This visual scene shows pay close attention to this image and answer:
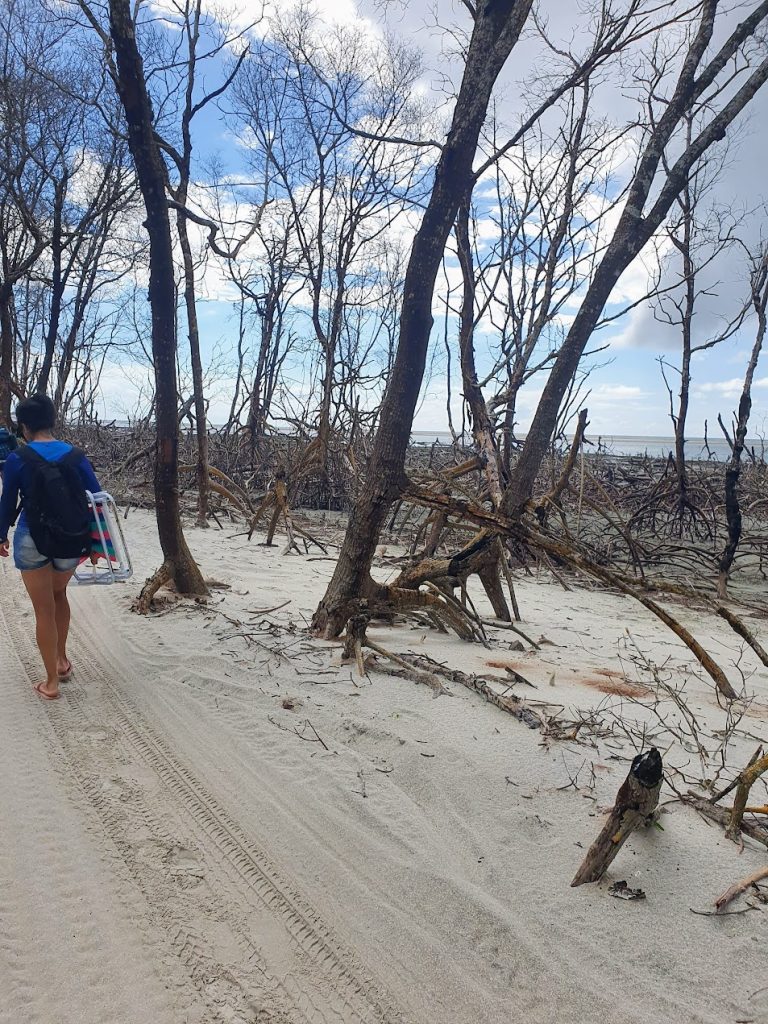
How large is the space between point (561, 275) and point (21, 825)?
10808 millimetres

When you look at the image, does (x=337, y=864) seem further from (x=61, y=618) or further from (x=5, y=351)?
(x=5, y=351)

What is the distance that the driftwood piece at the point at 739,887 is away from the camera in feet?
7.07

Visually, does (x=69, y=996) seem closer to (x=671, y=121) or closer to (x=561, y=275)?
(x=671, y=121)

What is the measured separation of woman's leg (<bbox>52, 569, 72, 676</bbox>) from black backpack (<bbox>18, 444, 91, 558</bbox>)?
0.30 meters

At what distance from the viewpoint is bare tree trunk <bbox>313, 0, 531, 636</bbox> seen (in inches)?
158

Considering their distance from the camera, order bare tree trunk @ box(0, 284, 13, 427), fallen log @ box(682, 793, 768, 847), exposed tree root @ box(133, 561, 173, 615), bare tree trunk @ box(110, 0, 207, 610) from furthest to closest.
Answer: bare tree trunk @ box(0, 284, 13, 427)
exposed tree root @ box(133, 561, 173, 615)
bare tree trunk @ box(110, 0, 207, 610)
fallen log @ box(682, 793, 768, 847)

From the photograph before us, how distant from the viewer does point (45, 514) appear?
389cm

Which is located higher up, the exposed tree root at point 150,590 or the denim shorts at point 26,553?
the denim shorts at point 26,553

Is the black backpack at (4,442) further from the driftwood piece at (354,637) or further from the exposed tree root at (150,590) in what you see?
the driftwood piece at (354,637)

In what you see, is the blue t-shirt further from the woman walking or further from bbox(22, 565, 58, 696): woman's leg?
bbox(22, 565, 58, 696): woman's leg

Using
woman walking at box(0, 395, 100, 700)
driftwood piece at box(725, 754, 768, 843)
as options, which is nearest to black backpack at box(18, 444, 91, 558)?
woman walking at box(0, 395, 100, 700)

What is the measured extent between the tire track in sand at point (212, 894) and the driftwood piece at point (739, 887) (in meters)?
1.09

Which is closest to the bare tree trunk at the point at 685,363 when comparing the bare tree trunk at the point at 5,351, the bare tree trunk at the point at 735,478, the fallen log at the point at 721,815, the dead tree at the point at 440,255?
the bare tree trunk at the point at 735,478

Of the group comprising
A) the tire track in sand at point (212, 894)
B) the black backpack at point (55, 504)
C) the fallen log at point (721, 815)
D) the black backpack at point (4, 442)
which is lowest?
the tire track in sand at point (212, 894)
